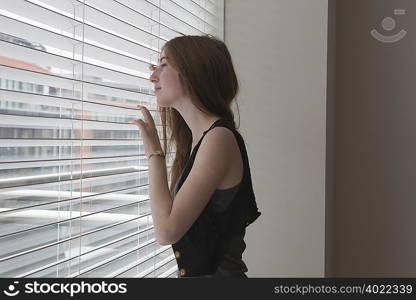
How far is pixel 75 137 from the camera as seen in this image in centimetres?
115

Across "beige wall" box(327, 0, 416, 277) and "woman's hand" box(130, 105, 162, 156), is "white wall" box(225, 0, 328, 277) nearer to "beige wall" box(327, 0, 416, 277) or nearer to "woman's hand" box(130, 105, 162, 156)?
"beige wall" box(327, 0, 416, 277)

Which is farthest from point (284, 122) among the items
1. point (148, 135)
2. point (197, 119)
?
point (148, 135)

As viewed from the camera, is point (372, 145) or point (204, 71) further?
point (372, 145)

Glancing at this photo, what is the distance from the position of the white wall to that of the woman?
0.79 meters

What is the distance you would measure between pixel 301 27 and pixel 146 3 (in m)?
0.75

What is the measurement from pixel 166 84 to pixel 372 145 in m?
1.48

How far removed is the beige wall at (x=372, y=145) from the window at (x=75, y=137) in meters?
1.15

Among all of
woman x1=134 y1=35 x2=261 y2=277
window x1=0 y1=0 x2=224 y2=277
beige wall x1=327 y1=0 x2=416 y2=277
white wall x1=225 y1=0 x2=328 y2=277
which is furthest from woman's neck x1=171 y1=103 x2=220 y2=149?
beige wall x1=327 y1=0 x2=416 y2=277

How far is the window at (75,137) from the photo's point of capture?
3.19 feet

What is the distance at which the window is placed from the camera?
97 centimetres

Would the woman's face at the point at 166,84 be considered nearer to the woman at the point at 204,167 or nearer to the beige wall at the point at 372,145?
the woman at the point at 204,167

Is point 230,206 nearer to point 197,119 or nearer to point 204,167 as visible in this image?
point 204,167

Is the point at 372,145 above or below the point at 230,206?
above

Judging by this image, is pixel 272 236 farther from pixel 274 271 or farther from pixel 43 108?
pixel 43 108
